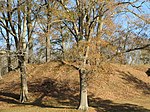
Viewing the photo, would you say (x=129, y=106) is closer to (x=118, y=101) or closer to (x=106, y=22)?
(x=118, y=101)

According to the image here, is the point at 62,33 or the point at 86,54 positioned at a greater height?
the point at 62,33

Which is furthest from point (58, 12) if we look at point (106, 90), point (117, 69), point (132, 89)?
point (117, 69)

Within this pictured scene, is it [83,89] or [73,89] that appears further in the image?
[73,89]

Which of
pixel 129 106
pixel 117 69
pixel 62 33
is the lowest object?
pixel 129 106

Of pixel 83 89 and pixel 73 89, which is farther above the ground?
pixel 83 89

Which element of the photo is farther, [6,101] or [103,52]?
[6,101]

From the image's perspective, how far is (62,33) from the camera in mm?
20234

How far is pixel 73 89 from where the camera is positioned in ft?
87.0

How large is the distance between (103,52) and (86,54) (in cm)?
128

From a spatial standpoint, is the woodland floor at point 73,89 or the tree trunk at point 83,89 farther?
the woodland floor at point 73,89

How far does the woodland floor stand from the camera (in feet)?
71.9

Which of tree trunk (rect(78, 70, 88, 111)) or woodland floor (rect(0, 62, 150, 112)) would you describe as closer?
tree trunk (rect(78, 70, 88, 111))

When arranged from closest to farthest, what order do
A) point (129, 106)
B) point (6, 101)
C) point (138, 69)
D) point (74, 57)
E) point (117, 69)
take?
point (74, 57) < point (129, 106) < point (6, 101) < point (117, 69) < point (138, 69)

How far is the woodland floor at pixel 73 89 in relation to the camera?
863 inches
